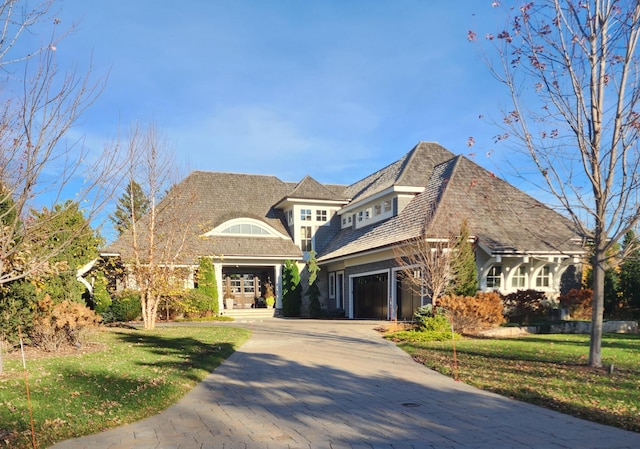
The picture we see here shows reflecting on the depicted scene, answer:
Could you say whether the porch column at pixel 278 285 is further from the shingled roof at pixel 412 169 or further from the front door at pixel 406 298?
the front door at pixel 406 298

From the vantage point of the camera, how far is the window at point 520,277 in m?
19.3

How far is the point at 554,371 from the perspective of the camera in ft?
29.3

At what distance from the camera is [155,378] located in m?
8.36

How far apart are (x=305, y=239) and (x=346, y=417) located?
22.7m

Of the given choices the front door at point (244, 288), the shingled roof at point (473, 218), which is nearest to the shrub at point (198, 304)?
the front door at point (244, 288)

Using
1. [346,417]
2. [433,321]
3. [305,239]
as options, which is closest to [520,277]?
[433,321]

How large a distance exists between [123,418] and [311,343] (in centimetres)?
794

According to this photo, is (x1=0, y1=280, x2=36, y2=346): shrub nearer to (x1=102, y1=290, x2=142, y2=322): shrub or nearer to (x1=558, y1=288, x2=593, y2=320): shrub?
(x1=102, y1=290, x2=142, y2=322): shrub

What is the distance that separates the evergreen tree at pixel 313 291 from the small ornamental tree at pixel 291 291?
26.4 inches

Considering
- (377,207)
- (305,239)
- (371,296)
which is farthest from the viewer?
(305,239)

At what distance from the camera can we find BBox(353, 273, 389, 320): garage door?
21.9 metres

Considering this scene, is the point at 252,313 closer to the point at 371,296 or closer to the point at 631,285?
the point at 371,296

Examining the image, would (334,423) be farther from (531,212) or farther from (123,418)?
(531,212)

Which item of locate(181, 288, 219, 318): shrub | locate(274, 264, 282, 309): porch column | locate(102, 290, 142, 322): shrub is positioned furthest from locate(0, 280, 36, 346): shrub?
locate(274, 264, 282, 309): porch column
